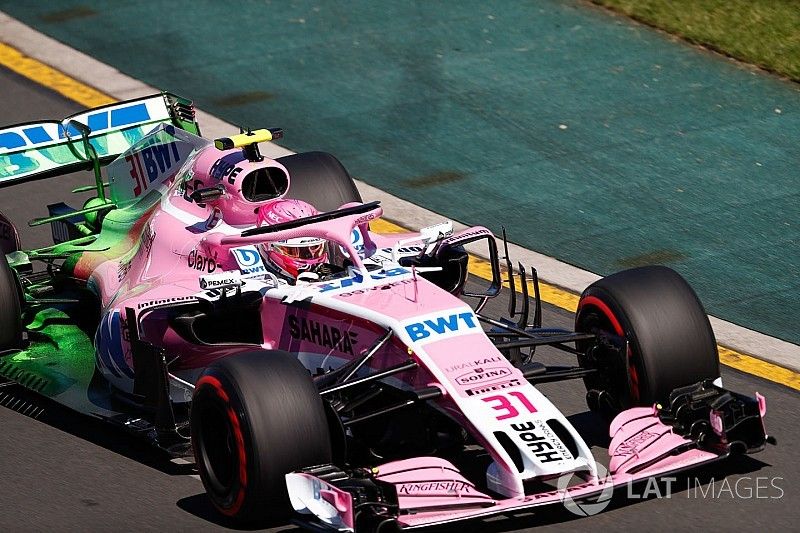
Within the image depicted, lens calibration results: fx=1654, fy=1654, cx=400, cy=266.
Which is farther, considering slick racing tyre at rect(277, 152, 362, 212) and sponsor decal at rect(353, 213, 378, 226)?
slick racing tyre at rect(277, 152, 362, 212)

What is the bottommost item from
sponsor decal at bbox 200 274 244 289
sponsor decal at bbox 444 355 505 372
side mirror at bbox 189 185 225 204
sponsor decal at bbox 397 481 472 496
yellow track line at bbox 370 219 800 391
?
yellow track line at bbox 370 219 800 391

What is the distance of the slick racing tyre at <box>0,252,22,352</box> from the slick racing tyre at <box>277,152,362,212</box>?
1974 millimetres

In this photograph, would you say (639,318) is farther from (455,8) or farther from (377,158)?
(455,8)

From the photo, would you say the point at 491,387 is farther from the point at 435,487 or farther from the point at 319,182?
the point at 319,182

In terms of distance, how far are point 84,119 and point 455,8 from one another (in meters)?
5.88

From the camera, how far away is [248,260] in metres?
8.83

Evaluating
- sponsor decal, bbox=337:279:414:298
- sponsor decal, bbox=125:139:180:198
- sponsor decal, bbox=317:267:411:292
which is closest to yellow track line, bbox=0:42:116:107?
sponsor decal, bbox=125:139:180:198

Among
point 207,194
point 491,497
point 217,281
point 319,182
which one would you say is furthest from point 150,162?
point 491,497

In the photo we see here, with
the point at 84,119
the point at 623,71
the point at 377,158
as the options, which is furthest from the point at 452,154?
the point at 84,119

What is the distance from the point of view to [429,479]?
736 centimetres

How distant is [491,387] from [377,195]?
4877 mm

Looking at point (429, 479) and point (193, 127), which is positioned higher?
point (193, 127)

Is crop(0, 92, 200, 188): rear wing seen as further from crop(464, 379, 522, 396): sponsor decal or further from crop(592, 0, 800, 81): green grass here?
crop(592, 0, 800, 81): green grass

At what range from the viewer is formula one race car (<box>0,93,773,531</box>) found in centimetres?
740
